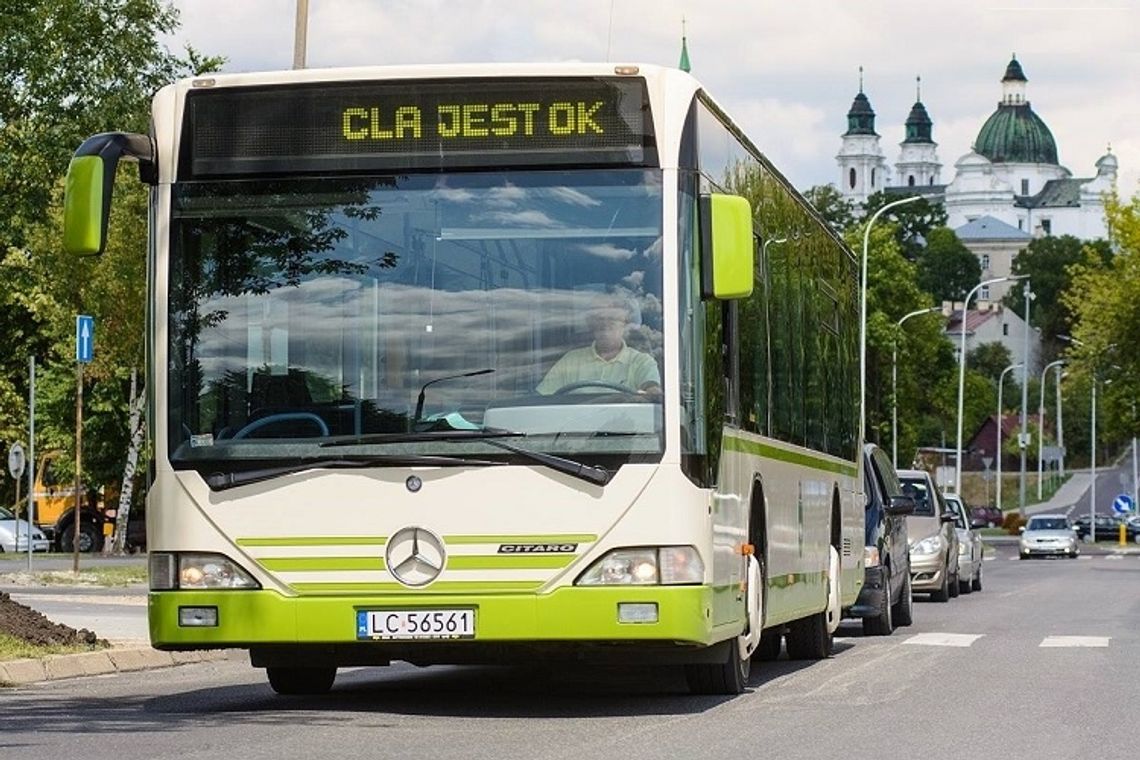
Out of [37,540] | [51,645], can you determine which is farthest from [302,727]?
[37,540]

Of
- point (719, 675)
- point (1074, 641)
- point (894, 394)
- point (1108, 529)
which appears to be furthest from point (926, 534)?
point (1108, 529)

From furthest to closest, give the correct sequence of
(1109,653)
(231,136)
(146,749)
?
(1109,653)
(231,136)
(146,749)

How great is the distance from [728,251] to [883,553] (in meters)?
12.7

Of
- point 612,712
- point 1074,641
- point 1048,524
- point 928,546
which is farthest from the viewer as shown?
point 1048,524

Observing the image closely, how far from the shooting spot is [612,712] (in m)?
13.6

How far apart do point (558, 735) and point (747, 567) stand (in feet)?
8.54

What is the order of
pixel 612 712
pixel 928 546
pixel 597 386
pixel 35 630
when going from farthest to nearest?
1. pixel 928 546
2. pixel 35 630
3. pixel 612 712
4. pixel 597 386

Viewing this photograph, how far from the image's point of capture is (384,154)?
12.9 meters

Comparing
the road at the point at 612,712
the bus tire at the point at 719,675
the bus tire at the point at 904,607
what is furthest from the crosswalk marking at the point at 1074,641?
the bus tire at the point at 719,675

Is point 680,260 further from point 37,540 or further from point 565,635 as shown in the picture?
point 37,540

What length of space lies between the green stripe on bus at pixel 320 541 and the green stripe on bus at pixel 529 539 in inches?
14.0

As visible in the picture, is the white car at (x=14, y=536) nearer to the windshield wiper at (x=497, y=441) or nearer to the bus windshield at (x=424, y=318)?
the bus windshield at (x=424, y=318)

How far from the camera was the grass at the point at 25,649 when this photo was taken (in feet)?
55.6

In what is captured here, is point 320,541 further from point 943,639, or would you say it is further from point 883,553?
point 883,553
